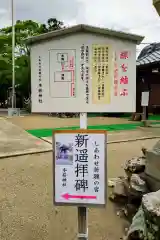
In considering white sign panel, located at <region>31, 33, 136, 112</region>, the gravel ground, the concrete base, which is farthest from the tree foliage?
white sign panel, located at <region>31, 33, 136, 112</region>

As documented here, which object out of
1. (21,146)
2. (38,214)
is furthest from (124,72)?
(21,146)

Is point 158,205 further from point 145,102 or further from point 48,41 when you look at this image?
point 145,102

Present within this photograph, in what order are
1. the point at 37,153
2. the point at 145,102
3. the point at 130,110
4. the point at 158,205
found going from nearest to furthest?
the point at 158,205 < the point at 130,110 < the point at 37,153 < the point at 145,102

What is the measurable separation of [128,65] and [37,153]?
374 cm

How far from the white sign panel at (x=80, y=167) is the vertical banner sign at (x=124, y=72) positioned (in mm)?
504

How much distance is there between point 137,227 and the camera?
94.0 inches

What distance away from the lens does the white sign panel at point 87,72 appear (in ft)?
8.04

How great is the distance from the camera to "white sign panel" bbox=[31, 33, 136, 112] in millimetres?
2451

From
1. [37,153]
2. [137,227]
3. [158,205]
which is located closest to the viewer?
[158,205]

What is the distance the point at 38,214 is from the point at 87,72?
178 cm

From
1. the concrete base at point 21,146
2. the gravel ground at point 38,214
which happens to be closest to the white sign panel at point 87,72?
the gravel ground at point 38,214

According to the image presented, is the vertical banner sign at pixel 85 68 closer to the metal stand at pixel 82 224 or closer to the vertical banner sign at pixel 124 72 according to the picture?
the vertical banner sign at pixel 124 72

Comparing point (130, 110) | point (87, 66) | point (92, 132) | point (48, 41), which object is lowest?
point (92, 132)

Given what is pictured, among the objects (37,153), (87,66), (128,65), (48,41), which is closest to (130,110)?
(128,65)
